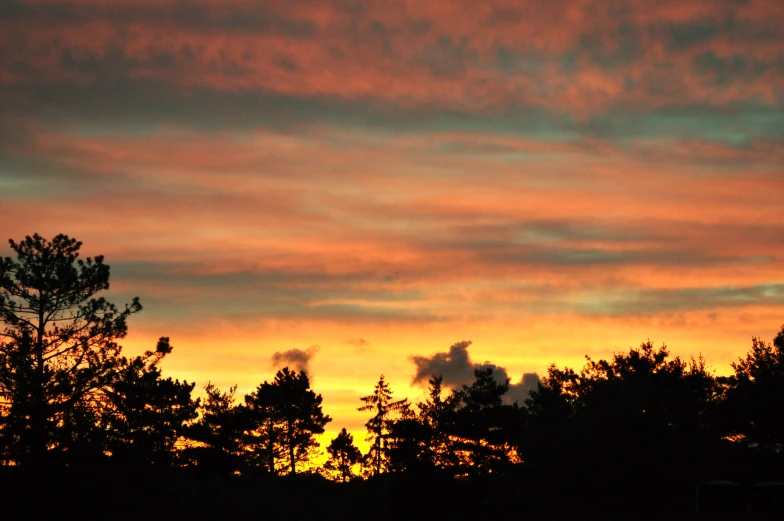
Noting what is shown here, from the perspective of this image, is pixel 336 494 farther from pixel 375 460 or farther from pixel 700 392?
pixel 700 392

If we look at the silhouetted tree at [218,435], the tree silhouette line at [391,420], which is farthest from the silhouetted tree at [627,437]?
the silhouetted tree at [218,435]

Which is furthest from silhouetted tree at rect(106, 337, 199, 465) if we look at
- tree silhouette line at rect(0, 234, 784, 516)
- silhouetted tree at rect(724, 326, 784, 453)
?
silhouetted tree at rect(724, 326, 784, 453)

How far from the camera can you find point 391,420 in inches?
3433

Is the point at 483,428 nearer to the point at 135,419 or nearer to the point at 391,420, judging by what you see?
the point at 391,420

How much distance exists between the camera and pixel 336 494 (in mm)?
70375

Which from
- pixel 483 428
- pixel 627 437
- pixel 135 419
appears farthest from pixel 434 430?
pixel 135 419

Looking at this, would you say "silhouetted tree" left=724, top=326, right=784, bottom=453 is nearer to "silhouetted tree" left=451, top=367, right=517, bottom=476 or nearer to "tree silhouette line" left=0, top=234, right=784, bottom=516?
"tree silhouette line" left=0, top=234, right=784, bottom=516

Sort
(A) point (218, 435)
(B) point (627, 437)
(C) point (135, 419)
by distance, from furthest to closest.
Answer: (A) point (218, 435)
(B) point (627, 437)
(C) point (135, 419)

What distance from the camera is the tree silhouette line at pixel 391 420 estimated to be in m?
39.1

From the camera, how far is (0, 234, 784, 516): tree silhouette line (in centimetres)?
3912

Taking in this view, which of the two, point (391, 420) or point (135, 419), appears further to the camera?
point (391, 420)

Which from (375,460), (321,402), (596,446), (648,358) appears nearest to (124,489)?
(596,446)

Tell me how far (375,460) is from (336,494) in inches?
846

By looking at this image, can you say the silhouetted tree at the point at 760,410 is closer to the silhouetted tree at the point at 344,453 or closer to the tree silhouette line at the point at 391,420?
the tree silhouette line at the point at 391,420
